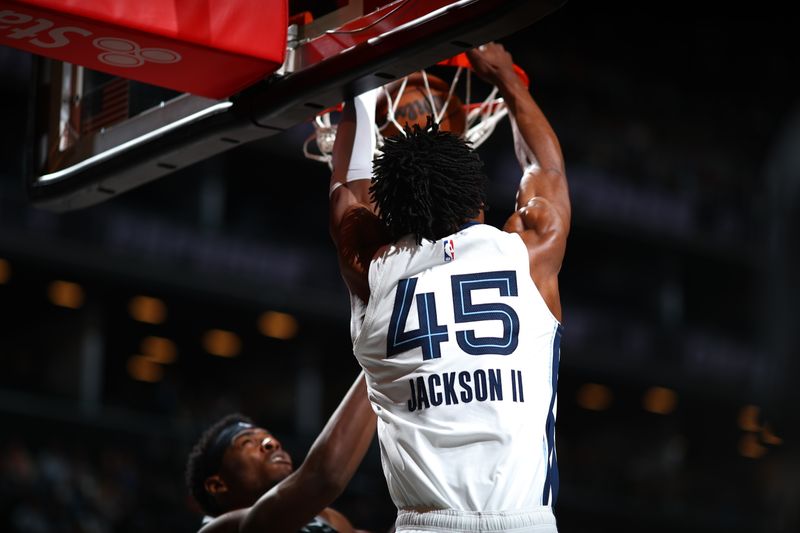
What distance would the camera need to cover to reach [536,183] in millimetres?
3205

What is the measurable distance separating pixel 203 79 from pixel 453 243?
974 mm

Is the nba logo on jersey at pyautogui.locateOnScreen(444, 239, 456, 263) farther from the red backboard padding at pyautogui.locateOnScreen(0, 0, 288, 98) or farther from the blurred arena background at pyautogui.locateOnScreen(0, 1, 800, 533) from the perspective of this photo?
the blurred arena background at pyautogui.locateOnScreen(0, 1, 800, 533)

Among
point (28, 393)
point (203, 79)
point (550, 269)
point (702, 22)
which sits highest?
point (702, 22)

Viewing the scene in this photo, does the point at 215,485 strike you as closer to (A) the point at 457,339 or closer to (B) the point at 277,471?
(B) the point at 277,471

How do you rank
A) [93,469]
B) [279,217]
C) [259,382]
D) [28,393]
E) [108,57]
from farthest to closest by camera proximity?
1. [259,382]
2. [279,217]
3. [28,393]
4. [93,469]
5. [108,57]

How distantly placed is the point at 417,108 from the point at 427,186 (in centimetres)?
112

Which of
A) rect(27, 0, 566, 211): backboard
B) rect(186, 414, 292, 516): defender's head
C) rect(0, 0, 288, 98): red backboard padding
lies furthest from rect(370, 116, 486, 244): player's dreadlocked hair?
rect(186, 414, 292, 516): defender's head

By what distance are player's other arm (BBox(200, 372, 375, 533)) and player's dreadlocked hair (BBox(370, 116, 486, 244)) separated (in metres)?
0.78

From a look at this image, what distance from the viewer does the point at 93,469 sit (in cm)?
1431

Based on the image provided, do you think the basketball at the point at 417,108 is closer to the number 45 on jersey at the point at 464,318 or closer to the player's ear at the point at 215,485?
the number 45 on jersey at the point at 464,318

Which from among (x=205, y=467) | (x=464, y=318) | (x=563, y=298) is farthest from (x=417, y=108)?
(x=563, y=298)

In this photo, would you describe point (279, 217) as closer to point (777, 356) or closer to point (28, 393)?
point (28, 393)

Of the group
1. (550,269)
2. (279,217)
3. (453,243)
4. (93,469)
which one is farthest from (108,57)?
(279,217)

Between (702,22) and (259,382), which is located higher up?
(702,22)
